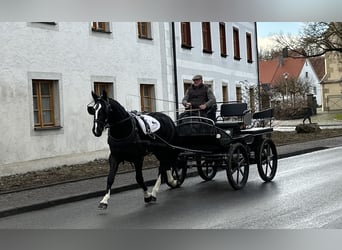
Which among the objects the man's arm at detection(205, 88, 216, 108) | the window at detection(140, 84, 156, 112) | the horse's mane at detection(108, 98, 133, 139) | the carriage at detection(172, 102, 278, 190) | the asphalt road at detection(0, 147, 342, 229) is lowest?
the asphalt road at detection(0, 147, 342, 229)

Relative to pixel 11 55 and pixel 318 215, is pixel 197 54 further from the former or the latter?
pixel 318 215

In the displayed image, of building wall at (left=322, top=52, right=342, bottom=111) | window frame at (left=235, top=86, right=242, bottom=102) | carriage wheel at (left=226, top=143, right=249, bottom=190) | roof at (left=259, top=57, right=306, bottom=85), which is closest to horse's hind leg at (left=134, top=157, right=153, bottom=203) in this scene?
carriage wheel at (left=226, top=143, right=249, bottom=190)

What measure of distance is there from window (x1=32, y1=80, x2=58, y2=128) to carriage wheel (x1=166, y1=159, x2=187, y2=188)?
434cm

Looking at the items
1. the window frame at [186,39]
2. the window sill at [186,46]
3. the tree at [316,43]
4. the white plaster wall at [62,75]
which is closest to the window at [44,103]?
the white plaster wall at [62,75]

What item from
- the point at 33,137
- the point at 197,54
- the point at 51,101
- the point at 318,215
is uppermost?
the point at 197,54

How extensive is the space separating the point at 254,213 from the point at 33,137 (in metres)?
6.98

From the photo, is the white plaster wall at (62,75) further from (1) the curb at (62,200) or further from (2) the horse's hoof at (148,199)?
(2) the horse's hoof at (148,199)

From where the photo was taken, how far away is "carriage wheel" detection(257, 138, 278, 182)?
10.1m

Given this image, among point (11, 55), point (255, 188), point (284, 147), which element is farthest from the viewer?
point (284, 147)

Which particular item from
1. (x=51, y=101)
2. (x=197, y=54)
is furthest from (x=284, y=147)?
(x=51, y=101)

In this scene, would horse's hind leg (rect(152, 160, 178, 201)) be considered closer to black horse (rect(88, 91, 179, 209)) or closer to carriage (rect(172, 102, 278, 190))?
black horse (rect(88, 91, 179, 209))

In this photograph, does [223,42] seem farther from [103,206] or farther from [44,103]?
[103,206]

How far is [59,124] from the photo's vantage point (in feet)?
43.5

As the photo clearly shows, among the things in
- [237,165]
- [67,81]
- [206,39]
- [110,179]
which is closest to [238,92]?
[206,39]
